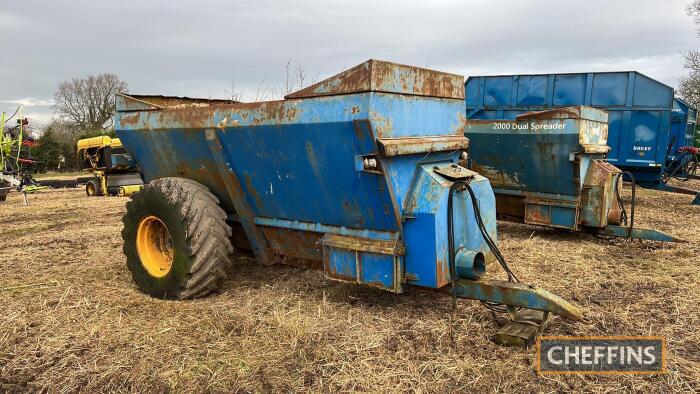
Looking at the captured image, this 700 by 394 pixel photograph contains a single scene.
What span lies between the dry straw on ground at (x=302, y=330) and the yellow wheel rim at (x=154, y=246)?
0.96 ft

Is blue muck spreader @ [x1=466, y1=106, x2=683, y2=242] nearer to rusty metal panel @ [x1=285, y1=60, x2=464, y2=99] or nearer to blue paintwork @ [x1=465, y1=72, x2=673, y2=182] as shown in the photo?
rusty metal panel @ [x1=285, y1=60, x2=464, y2=99]

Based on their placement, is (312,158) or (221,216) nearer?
(312,158)

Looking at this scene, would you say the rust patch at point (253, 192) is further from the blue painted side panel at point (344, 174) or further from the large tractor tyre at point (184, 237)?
the large tractor tyre at point (184, 237)

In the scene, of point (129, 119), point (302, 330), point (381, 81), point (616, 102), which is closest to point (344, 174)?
point (381, 81)

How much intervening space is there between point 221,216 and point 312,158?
3.51ft

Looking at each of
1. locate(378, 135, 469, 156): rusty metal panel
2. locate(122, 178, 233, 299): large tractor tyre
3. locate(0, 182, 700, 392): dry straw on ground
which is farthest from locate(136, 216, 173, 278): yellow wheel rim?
locate(378, 135, 469, 156): rusty metal panel

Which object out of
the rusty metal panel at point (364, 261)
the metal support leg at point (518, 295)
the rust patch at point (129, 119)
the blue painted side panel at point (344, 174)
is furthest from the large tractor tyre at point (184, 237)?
the metal support leg at point (518, 295)

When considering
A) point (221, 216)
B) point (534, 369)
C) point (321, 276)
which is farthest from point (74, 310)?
point (534, 369)

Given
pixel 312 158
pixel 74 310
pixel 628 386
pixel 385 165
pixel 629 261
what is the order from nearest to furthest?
pixel 628 386, pixel 385 165, pixel 312 158, pixel 74 310, pixel 629 261

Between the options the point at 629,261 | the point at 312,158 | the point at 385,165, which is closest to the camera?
the point at 385,165

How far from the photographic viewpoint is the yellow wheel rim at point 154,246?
439cm

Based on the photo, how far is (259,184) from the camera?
400cm

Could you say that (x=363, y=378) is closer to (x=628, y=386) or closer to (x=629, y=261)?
(x=628, y=386)

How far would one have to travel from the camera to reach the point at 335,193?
3600 millimetres
